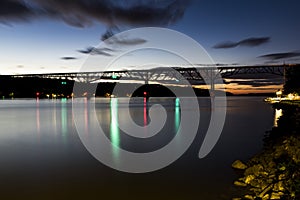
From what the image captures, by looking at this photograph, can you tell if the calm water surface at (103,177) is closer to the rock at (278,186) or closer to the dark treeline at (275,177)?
the dark treeline at (275,177)

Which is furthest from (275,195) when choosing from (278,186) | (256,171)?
(256,171)

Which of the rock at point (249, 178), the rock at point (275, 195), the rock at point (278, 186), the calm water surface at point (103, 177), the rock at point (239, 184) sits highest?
the rock at point (278, 186)

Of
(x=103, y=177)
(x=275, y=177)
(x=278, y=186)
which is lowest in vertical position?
(x=103, y=177)

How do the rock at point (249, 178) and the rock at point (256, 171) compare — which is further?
the rock at point (256, 171)

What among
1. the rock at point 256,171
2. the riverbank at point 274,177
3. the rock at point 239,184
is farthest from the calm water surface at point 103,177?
the rock at point 256,171

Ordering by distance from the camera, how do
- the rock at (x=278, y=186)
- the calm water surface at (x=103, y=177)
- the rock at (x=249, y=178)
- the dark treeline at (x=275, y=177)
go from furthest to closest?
the rock at (x=249, y=178) < the calm water surface at (x=103, y=177) < the rock at (x=278, y=186) < the dark treeline at (x=275, y=177)

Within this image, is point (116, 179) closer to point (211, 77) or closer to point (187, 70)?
point (211, 77)

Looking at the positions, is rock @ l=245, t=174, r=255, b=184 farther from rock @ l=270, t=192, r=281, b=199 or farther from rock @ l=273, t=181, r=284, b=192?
rock @ l=270, t=192, r=281, b=199

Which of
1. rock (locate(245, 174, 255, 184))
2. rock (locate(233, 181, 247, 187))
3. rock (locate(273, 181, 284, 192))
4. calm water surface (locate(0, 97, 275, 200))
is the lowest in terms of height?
calm water surface (locate(0, 97, 275, 200))

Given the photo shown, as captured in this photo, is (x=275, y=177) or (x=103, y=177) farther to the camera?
(x=103, y=177)

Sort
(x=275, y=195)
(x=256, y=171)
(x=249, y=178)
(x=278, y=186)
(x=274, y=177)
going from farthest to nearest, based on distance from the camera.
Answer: (x=256, y=171), (x=249, y=178), (x=274, y=177), (x=278, y=186), (x=275, y=195)

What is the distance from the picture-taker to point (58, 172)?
12469mm

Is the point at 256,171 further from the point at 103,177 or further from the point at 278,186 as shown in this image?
the point at 103,177

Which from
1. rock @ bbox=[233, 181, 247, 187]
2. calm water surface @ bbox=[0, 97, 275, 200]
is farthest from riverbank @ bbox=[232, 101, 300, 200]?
calm water surface @ bbox=[0, 97, 275, 200]
